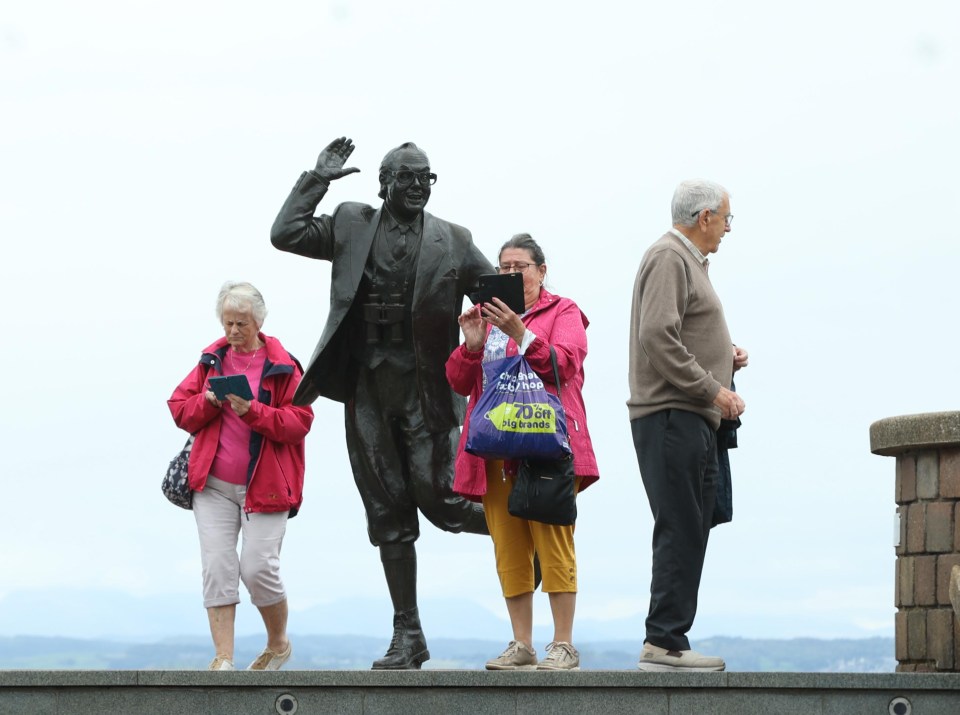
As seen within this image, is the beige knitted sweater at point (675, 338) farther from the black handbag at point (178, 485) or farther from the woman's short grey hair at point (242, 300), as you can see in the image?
the black handbag at point (178, 485)

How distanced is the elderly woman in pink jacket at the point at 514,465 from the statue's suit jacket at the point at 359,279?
58 centimetres

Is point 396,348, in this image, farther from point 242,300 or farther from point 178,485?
point 178,485

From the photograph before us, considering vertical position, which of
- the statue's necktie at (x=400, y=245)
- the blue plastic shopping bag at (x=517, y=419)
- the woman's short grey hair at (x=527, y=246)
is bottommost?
the blue plastic shopping bag at (x=517, y=419)

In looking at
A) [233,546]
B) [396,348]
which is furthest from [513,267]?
[233,546]

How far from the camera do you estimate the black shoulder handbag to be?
278 inches

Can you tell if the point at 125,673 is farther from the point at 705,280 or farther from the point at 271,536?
the point at 705,280

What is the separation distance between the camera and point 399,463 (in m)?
8.23

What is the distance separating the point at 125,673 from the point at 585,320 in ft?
8.60

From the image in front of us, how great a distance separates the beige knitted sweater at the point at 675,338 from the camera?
7031 millimetres

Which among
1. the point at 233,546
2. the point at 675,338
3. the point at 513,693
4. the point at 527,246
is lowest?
the point at 513,693

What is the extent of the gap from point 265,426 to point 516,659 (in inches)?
68.0

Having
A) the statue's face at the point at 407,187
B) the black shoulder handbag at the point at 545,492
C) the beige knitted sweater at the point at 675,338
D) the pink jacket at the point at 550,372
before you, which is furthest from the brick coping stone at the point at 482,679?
the statue's face at the point at 407,187

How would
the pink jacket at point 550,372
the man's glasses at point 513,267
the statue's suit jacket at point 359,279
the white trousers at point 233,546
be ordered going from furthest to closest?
the statue's suit jacket at point 359,279
the white trousers at point 233,546
the man's glasses at point 513,267
the pink jacket at point 550,372

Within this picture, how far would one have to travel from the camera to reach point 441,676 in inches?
268
